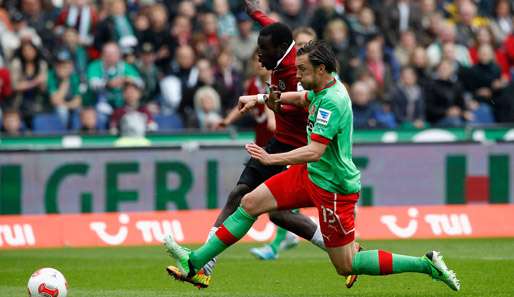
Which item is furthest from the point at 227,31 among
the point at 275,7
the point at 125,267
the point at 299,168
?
the point at 299,168

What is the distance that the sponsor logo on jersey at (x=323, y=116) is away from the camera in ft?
31.6

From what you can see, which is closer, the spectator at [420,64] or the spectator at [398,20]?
the spectator at [420,64]

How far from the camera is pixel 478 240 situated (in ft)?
55.8

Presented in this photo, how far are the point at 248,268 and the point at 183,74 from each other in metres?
8.16

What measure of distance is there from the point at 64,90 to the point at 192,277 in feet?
33.8

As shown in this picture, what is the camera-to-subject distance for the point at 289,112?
36.7 feet

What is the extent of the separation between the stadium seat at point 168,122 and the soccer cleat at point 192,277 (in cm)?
987

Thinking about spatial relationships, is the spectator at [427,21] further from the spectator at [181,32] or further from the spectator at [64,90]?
the spectator at [64,90]

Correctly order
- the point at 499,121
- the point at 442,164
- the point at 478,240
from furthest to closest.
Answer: the point at 499,121 → the point at 442,164 → the point at 478,240

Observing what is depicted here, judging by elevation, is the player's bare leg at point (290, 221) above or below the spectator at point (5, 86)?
below

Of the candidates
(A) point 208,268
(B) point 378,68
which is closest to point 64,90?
(B) point 378,68

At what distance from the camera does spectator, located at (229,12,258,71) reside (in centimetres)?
2181

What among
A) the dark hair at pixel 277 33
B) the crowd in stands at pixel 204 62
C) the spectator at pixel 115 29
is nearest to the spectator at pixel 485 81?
the crowd in stands at pixel 204 62

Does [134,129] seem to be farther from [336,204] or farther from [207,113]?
[336,204]
